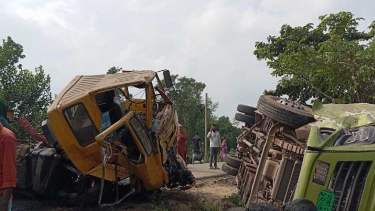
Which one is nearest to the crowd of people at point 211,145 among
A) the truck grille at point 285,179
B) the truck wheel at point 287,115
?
the truck wheel at point 287,115

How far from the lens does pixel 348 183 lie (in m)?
3.86

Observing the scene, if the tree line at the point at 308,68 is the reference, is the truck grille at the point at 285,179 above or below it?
below

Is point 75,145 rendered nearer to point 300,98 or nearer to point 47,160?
point 47,160

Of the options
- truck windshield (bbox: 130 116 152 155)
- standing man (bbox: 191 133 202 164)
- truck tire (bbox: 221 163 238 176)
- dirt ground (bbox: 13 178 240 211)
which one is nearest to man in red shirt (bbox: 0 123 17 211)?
truck windshield (bbox: 130 116 152 155)

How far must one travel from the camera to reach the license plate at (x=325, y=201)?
3.84 m

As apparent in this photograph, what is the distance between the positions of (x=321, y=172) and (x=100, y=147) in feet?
12.5

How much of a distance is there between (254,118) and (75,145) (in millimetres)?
2915

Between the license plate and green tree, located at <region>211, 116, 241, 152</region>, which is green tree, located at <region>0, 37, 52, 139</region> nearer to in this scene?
the license plate

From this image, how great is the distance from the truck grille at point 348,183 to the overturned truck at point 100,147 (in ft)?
11.0

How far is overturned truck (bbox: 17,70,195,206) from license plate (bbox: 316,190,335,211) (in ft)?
10.8

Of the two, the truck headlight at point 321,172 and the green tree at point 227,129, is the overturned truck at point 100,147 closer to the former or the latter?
the truck headlight at point 321,172

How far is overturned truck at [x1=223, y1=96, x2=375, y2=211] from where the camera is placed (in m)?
3.85

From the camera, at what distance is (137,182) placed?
7258 millimetres

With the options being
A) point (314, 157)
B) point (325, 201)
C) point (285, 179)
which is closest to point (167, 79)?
point (285, 179)
